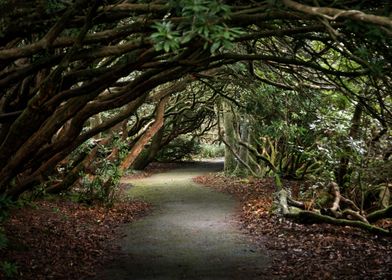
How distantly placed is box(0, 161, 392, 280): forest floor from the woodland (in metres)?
0.48

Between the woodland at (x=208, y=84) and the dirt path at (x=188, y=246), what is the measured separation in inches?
65.8

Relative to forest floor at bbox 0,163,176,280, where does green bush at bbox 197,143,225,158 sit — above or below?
below

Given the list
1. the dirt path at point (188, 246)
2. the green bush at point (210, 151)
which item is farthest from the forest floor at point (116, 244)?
the green bush at point (210, 151)

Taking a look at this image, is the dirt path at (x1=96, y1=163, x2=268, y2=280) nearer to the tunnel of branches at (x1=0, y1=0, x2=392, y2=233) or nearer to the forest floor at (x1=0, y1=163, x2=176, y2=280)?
the forest floor at (x1=0, y1=163, x2=176, y2=280)

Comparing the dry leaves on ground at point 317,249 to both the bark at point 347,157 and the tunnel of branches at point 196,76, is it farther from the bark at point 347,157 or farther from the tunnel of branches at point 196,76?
the bark at point 347,157

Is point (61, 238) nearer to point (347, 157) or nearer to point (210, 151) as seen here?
point (347, 157)

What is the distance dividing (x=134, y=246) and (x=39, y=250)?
2.25 meters

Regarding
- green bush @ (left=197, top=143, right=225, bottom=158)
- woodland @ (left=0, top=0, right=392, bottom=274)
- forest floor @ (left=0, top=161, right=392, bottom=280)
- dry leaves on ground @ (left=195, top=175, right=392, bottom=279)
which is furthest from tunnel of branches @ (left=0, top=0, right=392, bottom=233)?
green bush @ (left=197, top=143, right=225, bottom=158)

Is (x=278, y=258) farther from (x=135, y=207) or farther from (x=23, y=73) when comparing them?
(x=135, y=207)

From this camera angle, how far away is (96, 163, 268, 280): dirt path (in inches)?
314

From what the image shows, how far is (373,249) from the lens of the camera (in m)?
9.14

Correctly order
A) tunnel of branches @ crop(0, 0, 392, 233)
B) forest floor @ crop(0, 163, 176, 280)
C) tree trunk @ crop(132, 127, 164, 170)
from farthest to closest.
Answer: tree trunk @ crop(132, 127, 164, 170), forest floor @ crop(0, 163, 176, 280), tunnel of branches @ crop(0, 0, 392, 233)

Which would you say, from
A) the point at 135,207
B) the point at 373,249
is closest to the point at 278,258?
the point at 373,249

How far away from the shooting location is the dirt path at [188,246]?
798 centimetres
